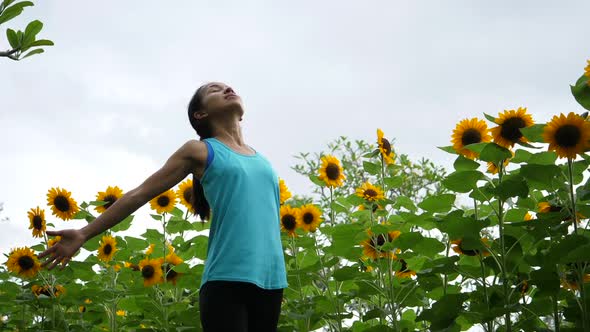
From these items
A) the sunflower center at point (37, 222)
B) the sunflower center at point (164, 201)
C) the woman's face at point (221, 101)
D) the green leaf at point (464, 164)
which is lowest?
the green leaf at point (464, 164)

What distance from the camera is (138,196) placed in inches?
109

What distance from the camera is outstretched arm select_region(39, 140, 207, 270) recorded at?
2.60m

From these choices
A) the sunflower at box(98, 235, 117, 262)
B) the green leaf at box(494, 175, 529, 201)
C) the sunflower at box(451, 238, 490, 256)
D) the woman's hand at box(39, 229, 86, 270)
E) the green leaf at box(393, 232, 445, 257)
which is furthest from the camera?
the sunflower at box(98, 235, 117, 262)

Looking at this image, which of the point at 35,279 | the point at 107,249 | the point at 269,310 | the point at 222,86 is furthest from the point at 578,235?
the point at 35,279

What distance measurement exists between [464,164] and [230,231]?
46.2 inches

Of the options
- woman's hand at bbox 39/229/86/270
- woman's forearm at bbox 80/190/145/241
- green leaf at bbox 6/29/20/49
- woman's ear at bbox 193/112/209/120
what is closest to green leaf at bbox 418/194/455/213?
woman's ear at bbox 193/112/209/120

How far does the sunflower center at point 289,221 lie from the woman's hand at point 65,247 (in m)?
1.72

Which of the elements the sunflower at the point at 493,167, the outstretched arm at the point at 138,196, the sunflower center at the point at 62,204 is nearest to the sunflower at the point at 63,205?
the sunflower center at the point at 62,204

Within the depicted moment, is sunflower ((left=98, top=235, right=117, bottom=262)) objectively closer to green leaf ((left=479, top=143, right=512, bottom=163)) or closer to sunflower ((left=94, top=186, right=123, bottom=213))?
sunflower ((left=94, top=186, right=123, bottom=213))

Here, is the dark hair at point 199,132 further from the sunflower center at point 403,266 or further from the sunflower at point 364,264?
the sunflower center at point 403,266

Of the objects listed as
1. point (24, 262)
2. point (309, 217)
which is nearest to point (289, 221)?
point (309, 217)

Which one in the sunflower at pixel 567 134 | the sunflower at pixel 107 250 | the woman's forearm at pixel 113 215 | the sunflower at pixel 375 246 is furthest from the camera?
the sunflower at pixel 107 250

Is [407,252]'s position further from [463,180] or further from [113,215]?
[113,215]

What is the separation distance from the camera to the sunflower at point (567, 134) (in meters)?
3.04
